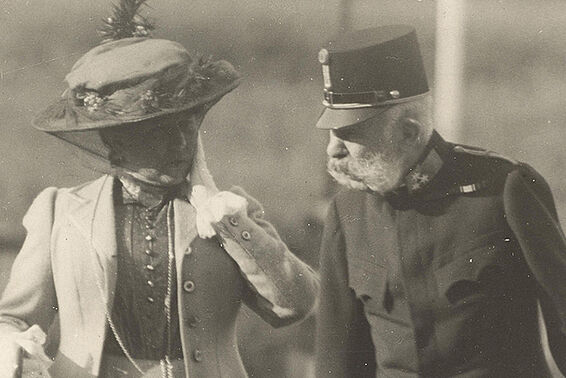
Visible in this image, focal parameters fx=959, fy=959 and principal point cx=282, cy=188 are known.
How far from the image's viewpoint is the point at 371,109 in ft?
7.50

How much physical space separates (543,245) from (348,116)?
0.55 metres

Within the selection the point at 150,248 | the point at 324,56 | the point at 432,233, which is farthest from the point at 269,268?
the point at 324,56

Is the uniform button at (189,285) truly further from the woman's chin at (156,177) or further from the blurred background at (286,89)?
the woman's chin at (156,177)

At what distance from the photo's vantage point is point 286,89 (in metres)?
2.58

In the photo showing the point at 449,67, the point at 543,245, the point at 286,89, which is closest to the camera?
the point at 543,245

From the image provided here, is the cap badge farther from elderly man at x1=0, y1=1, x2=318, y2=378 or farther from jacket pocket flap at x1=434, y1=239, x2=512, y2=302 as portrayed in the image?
jacket pocket flap at x1=434, y1=239, x2=512, y2=302

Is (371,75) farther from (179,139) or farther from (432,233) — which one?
(179,139)

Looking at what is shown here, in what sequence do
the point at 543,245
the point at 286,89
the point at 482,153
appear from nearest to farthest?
1. the point at 543,245
2. the point at 482,153
3. the point at 286,89

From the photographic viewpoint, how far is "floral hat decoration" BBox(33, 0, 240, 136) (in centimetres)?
251

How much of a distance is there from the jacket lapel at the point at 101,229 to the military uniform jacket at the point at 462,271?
0.65 metres

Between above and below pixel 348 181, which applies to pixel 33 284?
below

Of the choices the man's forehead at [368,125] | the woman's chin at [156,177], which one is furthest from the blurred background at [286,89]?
the man's forehead at [368,125]

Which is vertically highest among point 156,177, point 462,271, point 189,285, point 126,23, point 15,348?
point 126,23

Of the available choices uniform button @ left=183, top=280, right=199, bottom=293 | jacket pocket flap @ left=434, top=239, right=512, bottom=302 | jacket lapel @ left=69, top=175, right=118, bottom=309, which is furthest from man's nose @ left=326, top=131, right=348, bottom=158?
jacket lapel @ left=69, top=175, right=118, bottom=309
